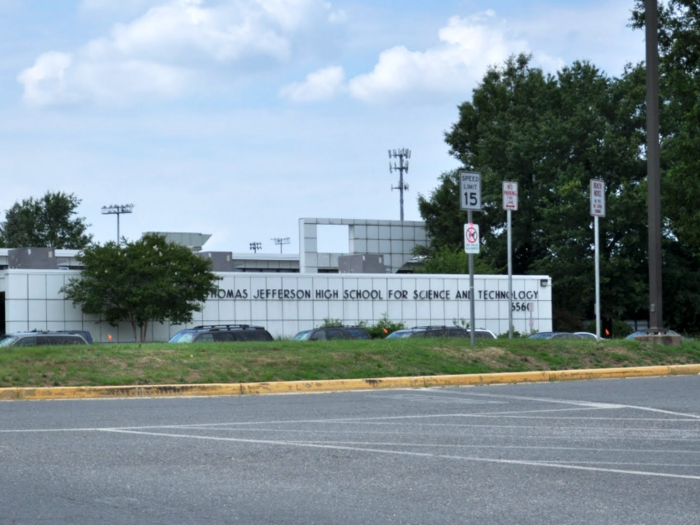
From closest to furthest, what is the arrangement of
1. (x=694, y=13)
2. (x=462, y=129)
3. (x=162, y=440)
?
(x=162, y=440) < (x=694, y=13) < (x=462, y=129)

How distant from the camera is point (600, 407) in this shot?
14.2 meters

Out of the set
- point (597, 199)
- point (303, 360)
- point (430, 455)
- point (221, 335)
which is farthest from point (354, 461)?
point (221, 335)

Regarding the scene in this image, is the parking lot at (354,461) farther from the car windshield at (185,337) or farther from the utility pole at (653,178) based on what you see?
the car windshield at (185,337)

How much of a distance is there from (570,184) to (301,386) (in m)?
45.0

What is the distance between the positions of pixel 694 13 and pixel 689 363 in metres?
20.0

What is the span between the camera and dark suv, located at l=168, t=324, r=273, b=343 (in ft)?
95.9

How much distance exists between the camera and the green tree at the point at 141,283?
147ft

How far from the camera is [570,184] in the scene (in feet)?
198

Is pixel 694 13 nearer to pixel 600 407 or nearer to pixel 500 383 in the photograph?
pixel 500 383

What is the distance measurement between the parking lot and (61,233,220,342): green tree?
29.8 metres

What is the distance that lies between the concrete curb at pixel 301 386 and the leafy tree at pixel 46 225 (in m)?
84.8

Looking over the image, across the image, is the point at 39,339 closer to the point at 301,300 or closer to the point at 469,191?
the point at 469,191

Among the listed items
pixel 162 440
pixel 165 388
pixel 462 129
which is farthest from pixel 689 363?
pixel 462 129

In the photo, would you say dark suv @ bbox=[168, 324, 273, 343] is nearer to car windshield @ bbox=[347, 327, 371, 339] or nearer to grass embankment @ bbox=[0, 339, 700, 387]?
car windshield @ bbox=[347, 327, 371, 339]
